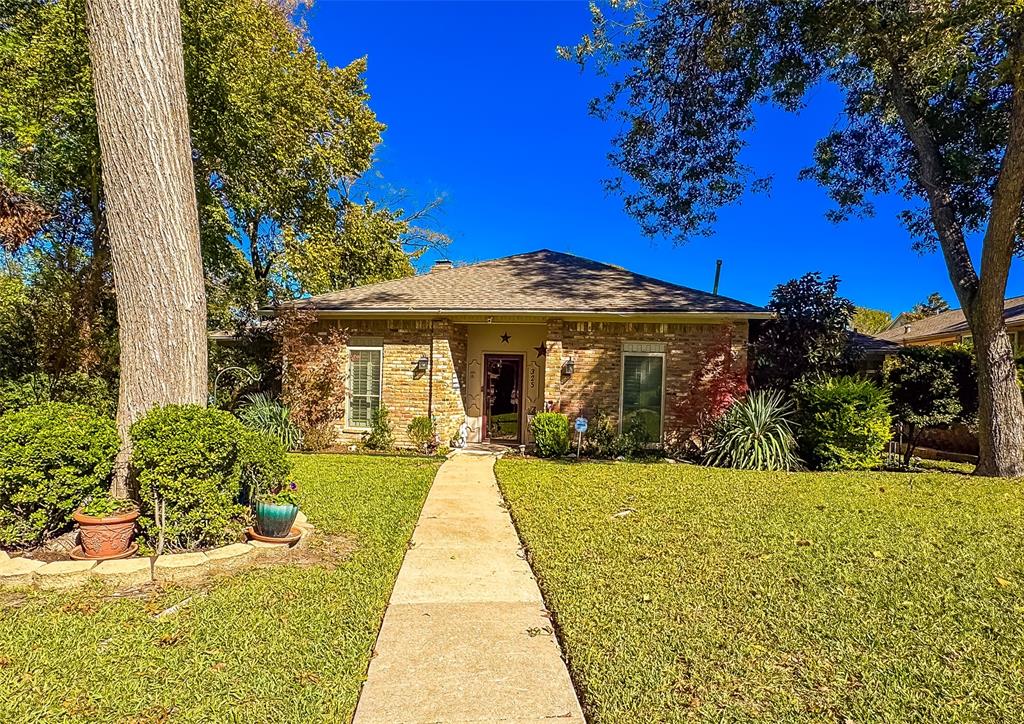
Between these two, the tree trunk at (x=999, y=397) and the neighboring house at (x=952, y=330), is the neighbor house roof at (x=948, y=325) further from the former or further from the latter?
the tree trunk at (x=999, y=397)

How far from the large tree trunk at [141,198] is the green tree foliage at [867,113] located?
8.02m

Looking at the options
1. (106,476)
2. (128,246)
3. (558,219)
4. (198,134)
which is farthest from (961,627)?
(558,219)

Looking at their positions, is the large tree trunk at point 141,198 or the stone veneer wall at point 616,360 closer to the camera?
the large tree trunk at point 141,198

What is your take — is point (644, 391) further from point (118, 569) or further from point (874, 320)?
point (874, 320)

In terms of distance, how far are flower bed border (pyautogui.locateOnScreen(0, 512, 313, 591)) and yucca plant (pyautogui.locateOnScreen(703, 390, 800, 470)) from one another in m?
8.72

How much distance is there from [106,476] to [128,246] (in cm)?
209

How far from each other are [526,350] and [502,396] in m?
1.31

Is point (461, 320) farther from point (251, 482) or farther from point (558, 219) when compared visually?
point (558, 219)

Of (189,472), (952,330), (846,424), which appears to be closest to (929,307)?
(952,330)

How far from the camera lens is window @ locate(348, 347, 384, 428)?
12.5 metres

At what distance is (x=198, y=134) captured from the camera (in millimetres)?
12188

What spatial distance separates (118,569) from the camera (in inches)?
160

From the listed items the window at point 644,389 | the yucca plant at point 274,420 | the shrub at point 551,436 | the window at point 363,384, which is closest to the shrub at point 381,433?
the window at point 363,384

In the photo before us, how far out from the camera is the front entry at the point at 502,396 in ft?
43.4
